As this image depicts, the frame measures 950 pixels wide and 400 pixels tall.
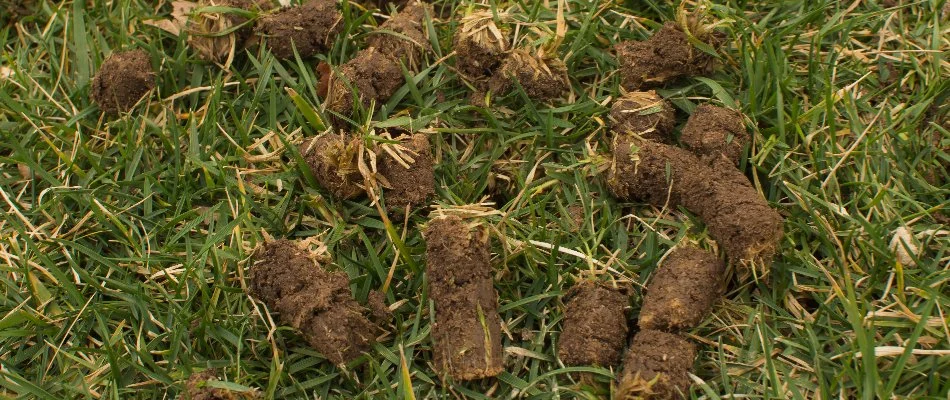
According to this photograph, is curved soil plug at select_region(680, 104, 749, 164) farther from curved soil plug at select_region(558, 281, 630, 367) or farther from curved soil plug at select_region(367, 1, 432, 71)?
curved soil plug at select_region(367, 1, 432, 71)

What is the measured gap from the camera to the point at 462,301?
244 cm

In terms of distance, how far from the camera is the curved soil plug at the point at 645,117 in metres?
2.74

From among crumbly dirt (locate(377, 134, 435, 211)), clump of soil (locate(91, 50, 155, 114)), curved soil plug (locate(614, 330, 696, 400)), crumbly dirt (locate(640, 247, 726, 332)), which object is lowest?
curved soil plug (locate(614, 330, 696, 400))

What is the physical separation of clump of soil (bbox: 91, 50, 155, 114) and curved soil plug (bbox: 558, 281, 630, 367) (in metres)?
1.71

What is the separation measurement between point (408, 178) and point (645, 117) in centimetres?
79

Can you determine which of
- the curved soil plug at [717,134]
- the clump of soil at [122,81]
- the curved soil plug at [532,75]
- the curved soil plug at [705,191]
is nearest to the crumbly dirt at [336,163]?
the curved soil plug at [532,75]

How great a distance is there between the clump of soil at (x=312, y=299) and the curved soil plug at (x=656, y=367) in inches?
29.7

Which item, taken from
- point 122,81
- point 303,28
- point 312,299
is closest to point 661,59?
point 303,28

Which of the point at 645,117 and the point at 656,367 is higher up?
the point at 645,117

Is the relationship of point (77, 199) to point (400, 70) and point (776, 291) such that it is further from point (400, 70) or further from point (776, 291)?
point (776, 291)

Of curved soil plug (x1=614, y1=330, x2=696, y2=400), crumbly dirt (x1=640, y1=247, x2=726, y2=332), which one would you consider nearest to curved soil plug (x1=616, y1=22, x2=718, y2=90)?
crumbly dirt (x1=640, y1=247, x2=726, y2=332)

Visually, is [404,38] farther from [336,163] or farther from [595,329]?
[595,329]

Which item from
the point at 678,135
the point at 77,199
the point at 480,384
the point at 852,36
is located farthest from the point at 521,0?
the point at 77,199

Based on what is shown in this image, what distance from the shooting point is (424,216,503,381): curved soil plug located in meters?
2.40
